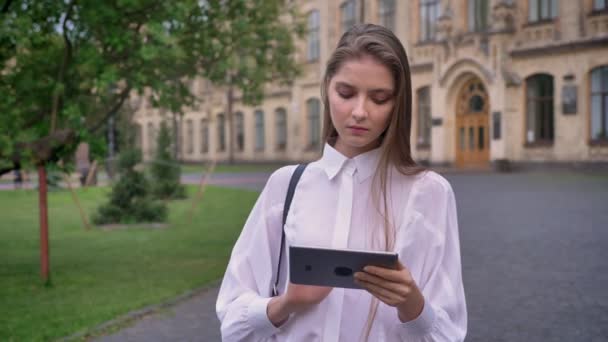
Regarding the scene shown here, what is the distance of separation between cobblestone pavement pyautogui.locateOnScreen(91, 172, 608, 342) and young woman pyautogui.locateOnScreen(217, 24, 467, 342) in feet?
12.8

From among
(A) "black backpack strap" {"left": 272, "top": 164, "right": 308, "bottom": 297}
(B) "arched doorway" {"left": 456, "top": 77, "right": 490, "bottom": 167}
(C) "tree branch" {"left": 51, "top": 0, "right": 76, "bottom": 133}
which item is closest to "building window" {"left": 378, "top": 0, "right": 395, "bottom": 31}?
(B) "arched doorway" {"left": 456, "top": 77, "right": 490, "bottom": 167}

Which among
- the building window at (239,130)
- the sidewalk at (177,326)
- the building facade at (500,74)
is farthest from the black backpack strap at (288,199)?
the building window at (239,130)

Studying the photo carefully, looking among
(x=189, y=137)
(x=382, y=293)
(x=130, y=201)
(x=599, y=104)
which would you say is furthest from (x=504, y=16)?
(x=189, y=137)

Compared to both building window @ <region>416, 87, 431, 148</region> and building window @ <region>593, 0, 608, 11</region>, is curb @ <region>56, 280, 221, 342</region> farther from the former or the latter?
building window @ <region>416, 87, 431, 148</region>

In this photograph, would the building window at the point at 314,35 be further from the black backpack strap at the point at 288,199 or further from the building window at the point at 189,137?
the black backpack strap at the point at 288,199

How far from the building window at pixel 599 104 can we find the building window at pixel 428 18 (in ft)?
32.9

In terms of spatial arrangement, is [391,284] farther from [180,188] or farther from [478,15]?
[478,15]

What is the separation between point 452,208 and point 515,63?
100 ft

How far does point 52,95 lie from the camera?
8.65 m

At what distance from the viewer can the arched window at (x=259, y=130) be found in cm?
4899

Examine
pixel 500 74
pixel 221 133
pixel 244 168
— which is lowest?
pixel 244 168

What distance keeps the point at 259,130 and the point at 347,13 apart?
12.0 meters

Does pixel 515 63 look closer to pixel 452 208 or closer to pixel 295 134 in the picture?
pixel 295 134

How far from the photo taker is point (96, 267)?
9.70 meters
